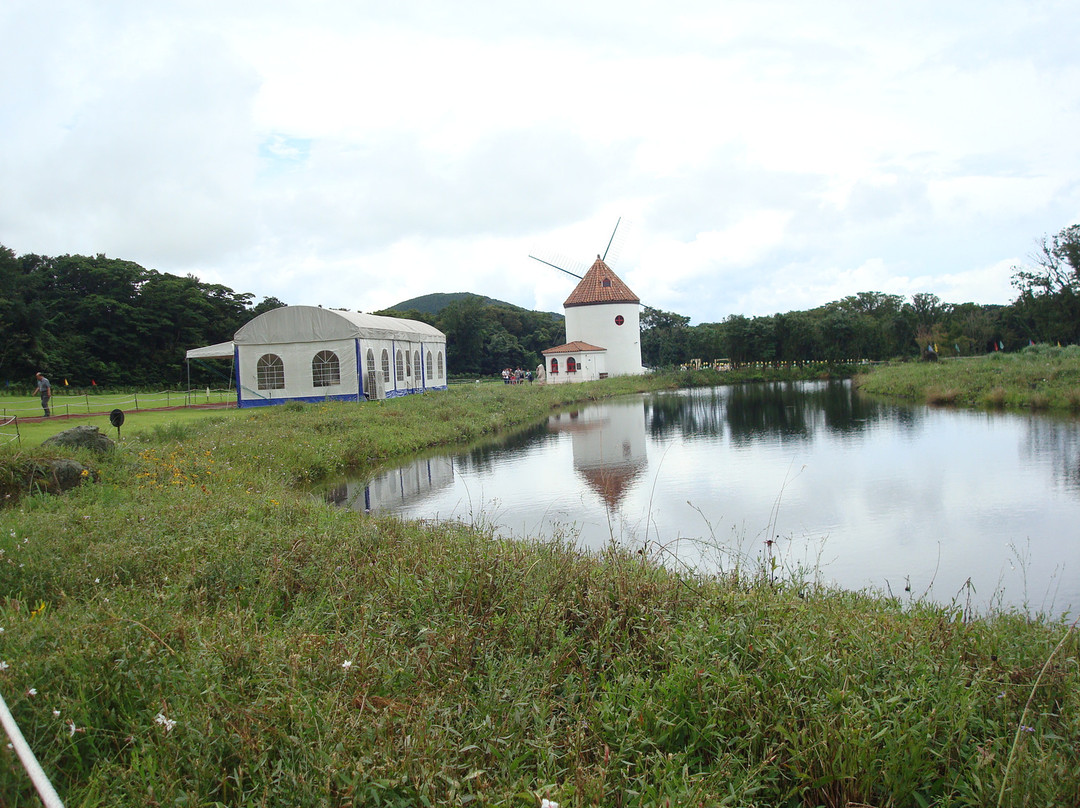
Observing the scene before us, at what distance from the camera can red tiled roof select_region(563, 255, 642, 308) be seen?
48.5 metres

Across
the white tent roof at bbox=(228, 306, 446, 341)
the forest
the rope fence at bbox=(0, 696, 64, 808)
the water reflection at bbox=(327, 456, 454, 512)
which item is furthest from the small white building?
the rope fence at bbox=(0, 696, 64, 808)

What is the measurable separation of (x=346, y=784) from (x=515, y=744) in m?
0.72

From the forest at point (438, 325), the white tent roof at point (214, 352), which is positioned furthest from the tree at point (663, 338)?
the white tent roof at point (214, 352)

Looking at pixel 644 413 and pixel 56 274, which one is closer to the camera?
pixel 644 413

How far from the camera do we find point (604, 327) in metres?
48.3

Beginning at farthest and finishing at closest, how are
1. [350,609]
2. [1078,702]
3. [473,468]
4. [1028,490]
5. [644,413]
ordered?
[644,413] → [473,468] → [1028,490] → [350,609] → [1078,702]

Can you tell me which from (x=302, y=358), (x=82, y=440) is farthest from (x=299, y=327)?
(x=82, y=440)

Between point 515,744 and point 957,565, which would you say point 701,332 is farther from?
point 515,744

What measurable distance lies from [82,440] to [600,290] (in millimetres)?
41537

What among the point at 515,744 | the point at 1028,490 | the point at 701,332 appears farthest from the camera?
the point at 701,332

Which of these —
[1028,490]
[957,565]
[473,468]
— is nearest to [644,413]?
[473,468]

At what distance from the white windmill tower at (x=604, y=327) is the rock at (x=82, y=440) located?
36.8m

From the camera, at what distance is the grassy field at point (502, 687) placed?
2738 mm

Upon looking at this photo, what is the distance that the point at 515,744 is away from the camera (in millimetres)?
2982
